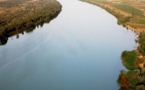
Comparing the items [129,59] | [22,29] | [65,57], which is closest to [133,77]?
[129,59]

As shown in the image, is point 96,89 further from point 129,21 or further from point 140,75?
point 129,21

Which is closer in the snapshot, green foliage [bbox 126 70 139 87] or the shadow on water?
green foliage [bbox 126 70 139 87]

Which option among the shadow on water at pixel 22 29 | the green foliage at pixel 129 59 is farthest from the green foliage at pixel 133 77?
the shadow on water at pixel 22 29

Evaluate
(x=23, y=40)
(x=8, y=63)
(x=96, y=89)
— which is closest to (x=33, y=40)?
(x=23, y=40)

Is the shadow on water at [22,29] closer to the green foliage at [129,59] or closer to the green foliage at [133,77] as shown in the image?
the green foliage at [129,59]

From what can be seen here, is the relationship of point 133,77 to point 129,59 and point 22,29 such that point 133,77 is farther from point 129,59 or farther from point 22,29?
point 22,29

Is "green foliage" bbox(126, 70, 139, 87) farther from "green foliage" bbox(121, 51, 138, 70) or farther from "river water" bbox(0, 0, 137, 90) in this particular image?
"green foliage" bbox(121, 51, 138, 70)

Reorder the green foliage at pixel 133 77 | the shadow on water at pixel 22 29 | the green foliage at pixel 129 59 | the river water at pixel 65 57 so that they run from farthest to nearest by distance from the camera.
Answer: the shadow on water at pixel 22 29
the green foliage at pixel 129 59
the river water at pixel 65 57
the green foliage at pixel 133 77

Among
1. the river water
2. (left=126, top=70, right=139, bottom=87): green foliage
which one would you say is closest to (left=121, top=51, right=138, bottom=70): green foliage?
the river water

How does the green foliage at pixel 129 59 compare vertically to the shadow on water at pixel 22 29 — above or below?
below
